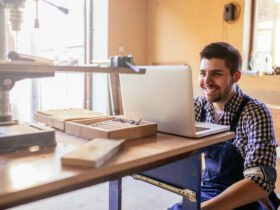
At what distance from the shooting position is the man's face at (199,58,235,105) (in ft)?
4.95

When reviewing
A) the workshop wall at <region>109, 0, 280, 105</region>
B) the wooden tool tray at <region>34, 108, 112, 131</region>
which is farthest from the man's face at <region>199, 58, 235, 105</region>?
the workshop wall at <region>109, 0, 280, 105</region>

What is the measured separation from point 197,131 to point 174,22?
2.97 metres

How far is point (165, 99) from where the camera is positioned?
1.17 m

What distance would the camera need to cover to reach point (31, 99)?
4.38m

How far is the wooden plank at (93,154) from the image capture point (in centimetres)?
77

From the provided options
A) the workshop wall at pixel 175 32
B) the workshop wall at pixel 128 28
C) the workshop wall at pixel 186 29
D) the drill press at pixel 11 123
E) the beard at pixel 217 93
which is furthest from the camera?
the workshop wall at pixel 128 28

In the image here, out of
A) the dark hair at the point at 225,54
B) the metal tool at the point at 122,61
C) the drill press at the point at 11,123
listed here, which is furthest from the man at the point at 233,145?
the drill press at the point at 11,123

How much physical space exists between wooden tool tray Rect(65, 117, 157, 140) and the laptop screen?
0.25 feet

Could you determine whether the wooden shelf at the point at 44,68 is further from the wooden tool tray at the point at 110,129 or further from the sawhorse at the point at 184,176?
the sawhorse at the point at 184,176

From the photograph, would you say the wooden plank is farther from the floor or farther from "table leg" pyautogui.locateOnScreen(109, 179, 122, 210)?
the floor

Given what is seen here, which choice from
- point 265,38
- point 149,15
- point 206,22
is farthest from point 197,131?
point 149,15

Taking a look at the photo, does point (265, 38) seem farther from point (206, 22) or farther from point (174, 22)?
point (174, 22)

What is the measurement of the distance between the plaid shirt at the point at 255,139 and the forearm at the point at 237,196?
0.03 m

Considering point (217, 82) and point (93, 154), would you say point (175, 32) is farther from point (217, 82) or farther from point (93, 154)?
point (93, 154)
